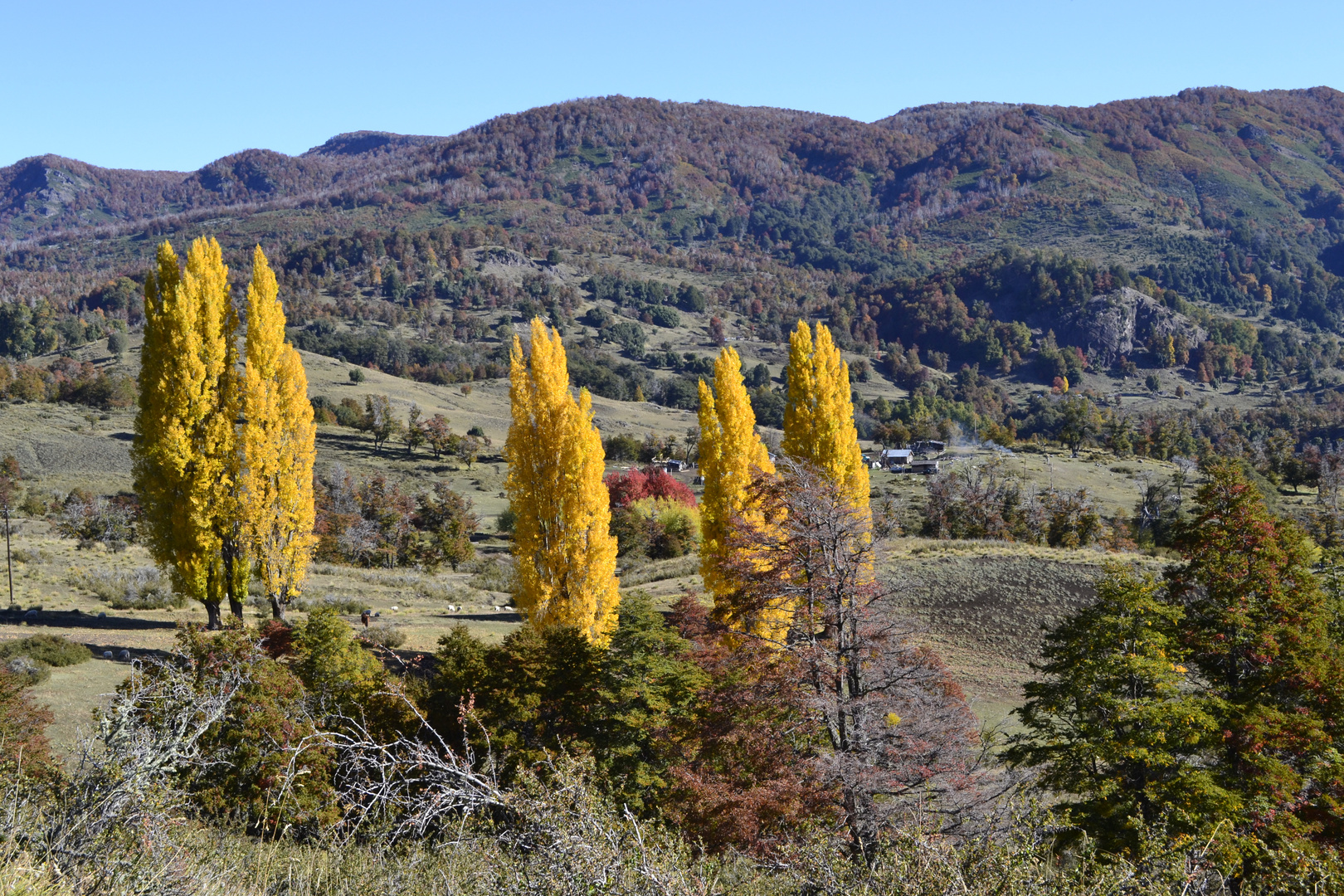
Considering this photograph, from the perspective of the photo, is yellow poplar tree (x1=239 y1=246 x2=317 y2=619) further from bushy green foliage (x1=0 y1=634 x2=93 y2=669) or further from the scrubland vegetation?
bushy green foliage (x1=0 y1=634 x2=93 y2=669)

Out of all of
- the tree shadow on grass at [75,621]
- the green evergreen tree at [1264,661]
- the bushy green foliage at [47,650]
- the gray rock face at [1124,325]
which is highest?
the gray rock face at [1124,325]

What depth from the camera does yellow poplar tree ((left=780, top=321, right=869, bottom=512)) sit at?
24797 millimetres

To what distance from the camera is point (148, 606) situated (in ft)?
104

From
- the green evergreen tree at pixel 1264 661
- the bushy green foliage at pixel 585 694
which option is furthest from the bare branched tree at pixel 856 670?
the green evergreen tree at pixel 1264 661

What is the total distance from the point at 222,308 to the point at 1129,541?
168ft

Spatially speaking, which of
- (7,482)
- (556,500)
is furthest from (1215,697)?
(7,482)

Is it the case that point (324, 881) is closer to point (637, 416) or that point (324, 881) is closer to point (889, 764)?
point (889, 764)

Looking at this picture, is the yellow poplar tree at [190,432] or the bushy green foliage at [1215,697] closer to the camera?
the bushy green foliage at [1215,697]

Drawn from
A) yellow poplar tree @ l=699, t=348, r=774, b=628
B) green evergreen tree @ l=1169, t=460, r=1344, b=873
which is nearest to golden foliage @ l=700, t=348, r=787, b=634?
yellow poplar tree @ l=699, t=348, r=774, b=628

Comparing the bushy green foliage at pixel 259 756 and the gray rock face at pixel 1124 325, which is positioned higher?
the gray rock face at pixel 1124 325

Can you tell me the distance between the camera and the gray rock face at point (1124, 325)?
18738 centimetres

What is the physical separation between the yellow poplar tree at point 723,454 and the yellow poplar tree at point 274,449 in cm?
1123

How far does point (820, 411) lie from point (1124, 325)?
190832 mm

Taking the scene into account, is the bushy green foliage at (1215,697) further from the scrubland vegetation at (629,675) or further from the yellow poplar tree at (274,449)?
the yellow poplar tree at (274,449)
